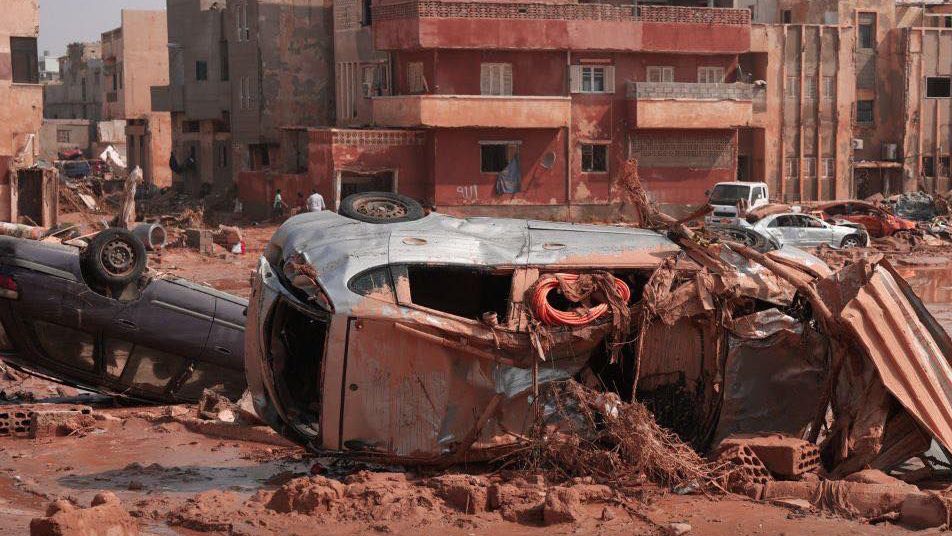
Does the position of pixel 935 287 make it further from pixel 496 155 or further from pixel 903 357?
pixel 903 357

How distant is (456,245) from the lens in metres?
9.80

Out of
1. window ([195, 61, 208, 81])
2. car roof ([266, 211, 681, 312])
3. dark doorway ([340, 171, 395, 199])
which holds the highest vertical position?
window ([195, 61, 208, 81])

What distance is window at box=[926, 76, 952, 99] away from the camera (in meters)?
52.2

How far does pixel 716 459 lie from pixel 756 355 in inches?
35.3

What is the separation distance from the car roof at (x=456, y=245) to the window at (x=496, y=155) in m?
29.6

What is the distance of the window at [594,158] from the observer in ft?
136

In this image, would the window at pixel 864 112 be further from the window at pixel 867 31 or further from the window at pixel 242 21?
the window at pixel 242 21

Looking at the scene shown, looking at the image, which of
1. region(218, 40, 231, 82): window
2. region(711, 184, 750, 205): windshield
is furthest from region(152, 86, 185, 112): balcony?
region(711, 184, 750, 205): windshield

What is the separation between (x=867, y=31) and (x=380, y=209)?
4549cm

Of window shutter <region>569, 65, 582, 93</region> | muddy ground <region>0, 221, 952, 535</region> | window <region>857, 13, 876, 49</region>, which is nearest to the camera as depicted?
muddy ground <region>0, 221, 952, 535</region>

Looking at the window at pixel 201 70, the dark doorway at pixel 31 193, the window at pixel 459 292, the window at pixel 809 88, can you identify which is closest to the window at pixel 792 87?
the window at pixel 809 88

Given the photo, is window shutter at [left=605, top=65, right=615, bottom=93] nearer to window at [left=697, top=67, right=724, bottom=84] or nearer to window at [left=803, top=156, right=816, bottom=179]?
window at [left=697, top=67, right=724, bottom=84]

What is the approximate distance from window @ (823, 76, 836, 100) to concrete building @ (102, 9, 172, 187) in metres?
31.5

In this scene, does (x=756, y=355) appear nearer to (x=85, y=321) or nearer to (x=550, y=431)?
(x=550, y=431)
